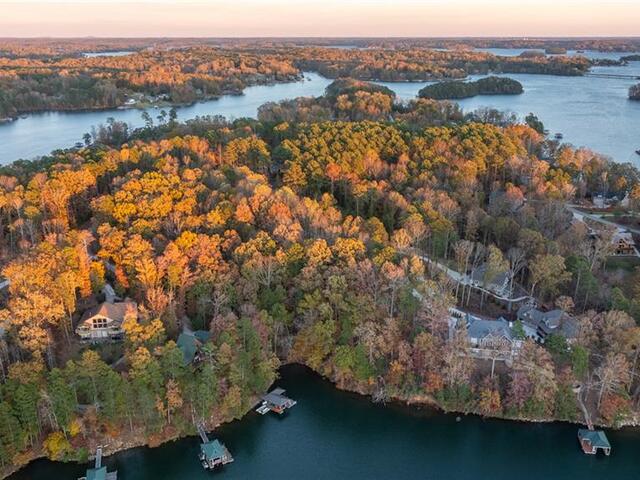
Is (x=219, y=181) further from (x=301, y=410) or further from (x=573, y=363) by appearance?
(x=573, y=363)

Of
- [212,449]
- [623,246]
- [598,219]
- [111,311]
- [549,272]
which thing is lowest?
[212,449]

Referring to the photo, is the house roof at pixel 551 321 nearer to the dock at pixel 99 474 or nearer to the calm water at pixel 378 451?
the calm water at pixel 378 451

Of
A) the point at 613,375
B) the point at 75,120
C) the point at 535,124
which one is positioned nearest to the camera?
the point at 613,375

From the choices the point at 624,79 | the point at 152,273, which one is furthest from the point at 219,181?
the point at 624,79

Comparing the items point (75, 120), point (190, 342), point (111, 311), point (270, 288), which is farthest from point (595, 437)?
point (75, 120)

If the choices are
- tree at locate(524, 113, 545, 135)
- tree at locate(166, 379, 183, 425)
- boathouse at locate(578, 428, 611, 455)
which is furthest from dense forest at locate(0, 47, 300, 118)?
boathouse at locate(578, 428, 611, 455)

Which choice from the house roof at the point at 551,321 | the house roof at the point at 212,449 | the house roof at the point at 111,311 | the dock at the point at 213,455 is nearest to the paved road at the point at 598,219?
the house roof at the point at 551,321

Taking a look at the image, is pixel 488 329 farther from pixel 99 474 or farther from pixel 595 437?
pixel 99 474
